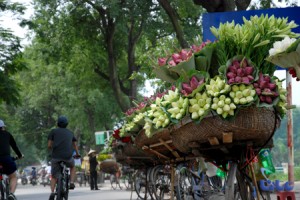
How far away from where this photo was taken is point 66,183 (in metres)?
13.2

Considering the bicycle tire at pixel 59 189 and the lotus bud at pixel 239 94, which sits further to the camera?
the bicycle tire at pixel 59 189

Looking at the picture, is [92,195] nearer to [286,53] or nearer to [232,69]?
[232,69]

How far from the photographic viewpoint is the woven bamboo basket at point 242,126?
5426mm

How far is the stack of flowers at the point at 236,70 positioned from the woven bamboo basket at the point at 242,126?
6 centimetres

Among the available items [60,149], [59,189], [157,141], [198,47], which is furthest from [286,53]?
[60,149]

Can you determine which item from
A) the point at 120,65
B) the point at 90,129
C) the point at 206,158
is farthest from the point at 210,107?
the point at 90,129

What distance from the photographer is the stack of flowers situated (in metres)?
5.38

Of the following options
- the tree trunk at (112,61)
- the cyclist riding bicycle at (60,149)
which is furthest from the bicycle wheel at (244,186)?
the tree trunk at (112,61)

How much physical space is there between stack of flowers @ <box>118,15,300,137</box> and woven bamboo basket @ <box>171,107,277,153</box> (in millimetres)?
58

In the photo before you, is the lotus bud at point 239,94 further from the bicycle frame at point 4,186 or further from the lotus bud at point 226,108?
the bicycle frame at point 4,186

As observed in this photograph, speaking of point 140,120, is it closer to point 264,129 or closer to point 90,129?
point 264,129

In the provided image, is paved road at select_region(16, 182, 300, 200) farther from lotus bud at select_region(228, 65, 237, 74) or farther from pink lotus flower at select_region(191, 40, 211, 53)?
lotus bud at select_region(228, 65, 237, 74)

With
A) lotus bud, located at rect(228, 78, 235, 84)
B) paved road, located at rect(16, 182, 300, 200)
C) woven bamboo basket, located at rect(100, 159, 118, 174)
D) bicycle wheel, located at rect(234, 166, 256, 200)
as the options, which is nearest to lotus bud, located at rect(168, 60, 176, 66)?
lotus bud, located at rect(228, 78, 235, 84)

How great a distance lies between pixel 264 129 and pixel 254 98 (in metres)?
0.24
